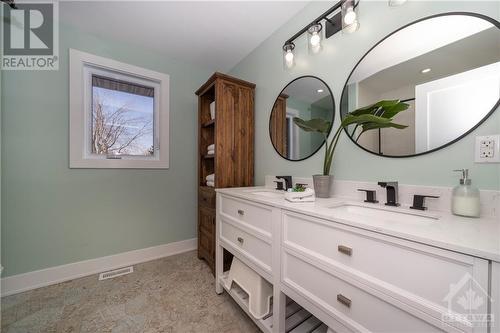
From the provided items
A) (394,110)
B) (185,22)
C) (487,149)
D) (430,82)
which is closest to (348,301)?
(487,149)

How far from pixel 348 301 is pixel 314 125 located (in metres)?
1.10

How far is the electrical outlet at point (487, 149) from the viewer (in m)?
0.73

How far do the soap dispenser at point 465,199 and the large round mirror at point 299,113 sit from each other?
29.0 inches

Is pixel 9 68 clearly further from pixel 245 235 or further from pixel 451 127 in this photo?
pixel 451 127

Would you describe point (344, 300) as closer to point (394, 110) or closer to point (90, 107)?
point (394, 110)

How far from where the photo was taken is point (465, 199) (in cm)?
74

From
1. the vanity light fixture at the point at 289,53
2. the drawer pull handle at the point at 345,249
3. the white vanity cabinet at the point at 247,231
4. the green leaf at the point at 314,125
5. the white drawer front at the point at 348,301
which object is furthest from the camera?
the vanity light fixture at the point at 289,53

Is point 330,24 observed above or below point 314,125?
above

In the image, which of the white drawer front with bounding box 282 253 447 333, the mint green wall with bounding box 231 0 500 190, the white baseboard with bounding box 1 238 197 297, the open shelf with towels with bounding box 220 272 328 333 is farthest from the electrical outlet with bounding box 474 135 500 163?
the white baseboard with bounding box 1 238 197 297

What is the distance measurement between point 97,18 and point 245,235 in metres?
2.27

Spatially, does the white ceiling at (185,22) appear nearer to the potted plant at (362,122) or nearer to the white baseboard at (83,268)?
the potted plant at (362,122)

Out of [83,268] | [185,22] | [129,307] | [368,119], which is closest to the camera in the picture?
[368,119]

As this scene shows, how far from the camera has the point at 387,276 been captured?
1.92ft

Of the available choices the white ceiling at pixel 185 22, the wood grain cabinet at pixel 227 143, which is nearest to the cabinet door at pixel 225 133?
the wood grain cabinet at pixel 227 143
